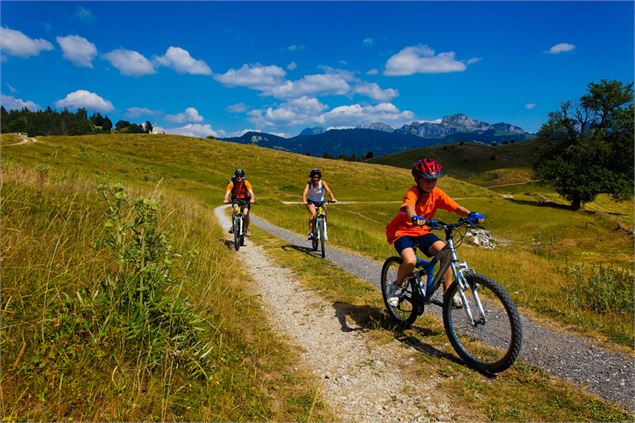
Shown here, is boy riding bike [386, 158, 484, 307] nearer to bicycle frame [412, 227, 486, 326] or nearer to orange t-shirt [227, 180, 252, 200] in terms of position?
bicycle frame [412, 227, 486, 326]

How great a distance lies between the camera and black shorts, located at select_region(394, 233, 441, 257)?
19.4ft

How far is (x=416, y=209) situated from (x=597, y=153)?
70884 millimetres

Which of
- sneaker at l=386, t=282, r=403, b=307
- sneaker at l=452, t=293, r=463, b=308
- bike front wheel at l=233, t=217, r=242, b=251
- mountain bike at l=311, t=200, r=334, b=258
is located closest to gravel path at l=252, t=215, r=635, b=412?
sneaker at l=452, t=293, r=463, b=308

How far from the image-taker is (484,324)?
17.3ft

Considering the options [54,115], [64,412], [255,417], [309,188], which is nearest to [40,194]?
[64,412]

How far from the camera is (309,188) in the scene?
536 inches

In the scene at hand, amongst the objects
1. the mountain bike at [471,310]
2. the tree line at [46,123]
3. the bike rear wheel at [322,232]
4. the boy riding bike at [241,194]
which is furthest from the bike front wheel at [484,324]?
the tree line at [46,123]

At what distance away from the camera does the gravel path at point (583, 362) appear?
4.42m

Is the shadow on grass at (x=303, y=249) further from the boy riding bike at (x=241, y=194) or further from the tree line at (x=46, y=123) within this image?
the tree line at (x=46, y=123)

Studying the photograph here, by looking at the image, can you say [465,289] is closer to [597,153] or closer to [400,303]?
[400,303]

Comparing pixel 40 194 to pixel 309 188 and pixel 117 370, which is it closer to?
pixel 117 370

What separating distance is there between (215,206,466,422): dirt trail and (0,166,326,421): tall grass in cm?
38

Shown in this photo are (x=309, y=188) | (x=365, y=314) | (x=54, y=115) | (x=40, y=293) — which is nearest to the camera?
(x=40, y=293)

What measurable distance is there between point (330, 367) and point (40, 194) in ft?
21.7
